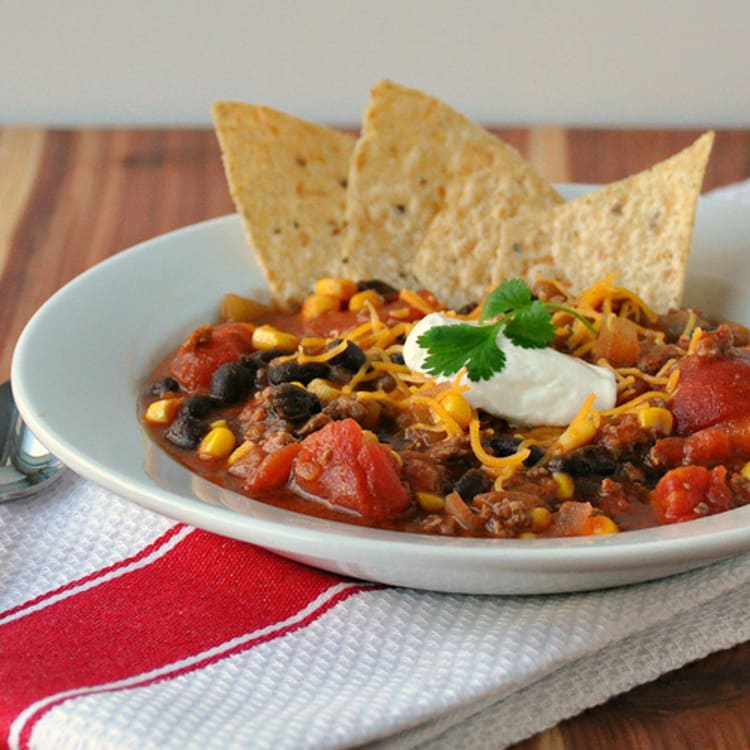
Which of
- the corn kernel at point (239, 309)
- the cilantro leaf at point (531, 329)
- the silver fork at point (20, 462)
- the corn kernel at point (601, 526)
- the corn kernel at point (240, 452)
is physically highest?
the cilantro leaf at point (531, 329)

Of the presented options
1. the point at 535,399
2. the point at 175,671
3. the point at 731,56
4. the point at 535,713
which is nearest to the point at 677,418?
the point at 535,399

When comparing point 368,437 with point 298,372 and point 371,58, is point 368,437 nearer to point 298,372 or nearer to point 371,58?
point 298,372

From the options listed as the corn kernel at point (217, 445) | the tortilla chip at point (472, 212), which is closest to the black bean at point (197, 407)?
the corn kernel at point (217, 445)

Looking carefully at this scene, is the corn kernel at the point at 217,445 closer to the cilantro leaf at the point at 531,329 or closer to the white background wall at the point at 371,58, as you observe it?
the cilantro leaf at the point at 531,329

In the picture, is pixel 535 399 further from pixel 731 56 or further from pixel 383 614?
pixel 731 56

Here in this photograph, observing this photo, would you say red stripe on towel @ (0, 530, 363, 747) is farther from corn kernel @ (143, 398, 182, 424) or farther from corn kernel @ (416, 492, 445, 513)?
corn kernel @ (143, 398, 182, 424)

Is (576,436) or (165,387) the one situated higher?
(576,436)

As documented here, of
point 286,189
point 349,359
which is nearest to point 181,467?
point 349,359
